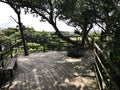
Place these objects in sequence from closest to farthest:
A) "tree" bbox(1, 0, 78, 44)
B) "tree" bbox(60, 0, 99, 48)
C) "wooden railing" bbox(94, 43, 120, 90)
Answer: "wooden railing" bbox(94, 43, 120, 90), "tree" bbox(60, 0, 99, 48), "tree" bbox(1, 0, 78, 44)

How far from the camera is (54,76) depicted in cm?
680

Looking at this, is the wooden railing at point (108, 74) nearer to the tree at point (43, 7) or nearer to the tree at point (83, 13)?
the tree at point (83, 13)

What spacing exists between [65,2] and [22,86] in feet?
23.6

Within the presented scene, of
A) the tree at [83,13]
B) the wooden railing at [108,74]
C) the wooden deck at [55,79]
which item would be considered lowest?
the wooden deck at [55,79]

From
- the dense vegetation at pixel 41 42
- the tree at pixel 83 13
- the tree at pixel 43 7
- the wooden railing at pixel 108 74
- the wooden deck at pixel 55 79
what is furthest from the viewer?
the dense vegetation at pixel 41 42

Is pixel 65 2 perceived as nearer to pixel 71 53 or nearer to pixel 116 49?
pixel 71 53

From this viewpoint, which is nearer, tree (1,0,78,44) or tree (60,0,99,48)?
tree (60,0,99,48)

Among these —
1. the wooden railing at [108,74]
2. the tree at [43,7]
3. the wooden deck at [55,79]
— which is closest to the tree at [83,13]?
the tree at [43,7]

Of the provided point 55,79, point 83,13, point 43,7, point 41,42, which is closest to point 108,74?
point 55,79

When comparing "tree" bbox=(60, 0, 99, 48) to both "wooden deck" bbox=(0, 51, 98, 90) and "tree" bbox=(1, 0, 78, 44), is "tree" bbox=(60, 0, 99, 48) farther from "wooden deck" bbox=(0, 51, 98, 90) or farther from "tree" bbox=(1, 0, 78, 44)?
"wooden deck" bbox=(0, 51, 98, 90)

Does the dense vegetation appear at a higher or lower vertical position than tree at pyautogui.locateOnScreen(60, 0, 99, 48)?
lower

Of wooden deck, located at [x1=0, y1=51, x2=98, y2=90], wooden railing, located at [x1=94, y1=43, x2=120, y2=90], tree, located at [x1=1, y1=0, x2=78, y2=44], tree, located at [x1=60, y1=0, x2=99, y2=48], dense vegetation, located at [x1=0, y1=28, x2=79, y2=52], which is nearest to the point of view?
wooden railing, located at [x1=94, y1=43, x2=120, y2=90]

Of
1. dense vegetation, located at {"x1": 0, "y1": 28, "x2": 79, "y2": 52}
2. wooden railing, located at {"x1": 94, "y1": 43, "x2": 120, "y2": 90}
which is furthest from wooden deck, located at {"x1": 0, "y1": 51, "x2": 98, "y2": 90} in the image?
dense vegetation, located at {"x1": 0, "y1": 28, "x2": 79, "y2": 52}

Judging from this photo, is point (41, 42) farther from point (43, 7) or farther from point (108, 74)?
point (108, 74)
